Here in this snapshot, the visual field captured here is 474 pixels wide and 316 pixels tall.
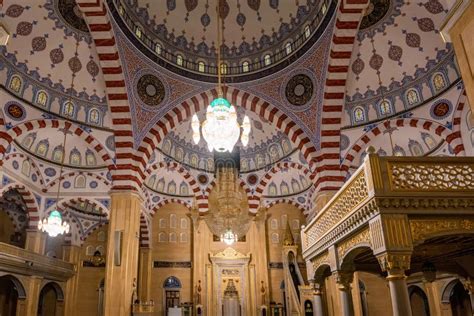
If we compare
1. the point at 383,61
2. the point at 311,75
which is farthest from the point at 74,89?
the point at 383,61

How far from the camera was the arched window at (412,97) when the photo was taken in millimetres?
10789

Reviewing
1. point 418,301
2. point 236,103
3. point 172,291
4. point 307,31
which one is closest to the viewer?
point 307,31

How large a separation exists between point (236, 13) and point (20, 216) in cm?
1071

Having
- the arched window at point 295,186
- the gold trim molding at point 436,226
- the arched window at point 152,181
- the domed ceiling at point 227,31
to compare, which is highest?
the domed ceiling at point 227,31

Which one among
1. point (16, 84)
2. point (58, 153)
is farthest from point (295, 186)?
point (16, 84)

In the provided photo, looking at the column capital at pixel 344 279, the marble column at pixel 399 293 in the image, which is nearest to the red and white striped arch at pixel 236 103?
the column capital at pixel 344 279

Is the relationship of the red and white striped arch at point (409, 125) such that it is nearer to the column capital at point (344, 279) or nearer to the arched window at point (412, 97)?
the arched window at point (412, 97)

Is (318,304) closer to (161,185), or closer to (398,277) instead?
(398,277)

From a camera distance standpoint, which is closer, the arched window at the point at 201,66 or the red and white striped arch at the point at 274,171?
the arched window at the point at 201,66

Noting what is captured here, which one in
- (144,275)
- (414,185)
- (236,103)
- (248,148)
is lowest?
(414,185)

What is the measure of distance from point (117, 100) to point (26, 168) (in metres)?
4.59

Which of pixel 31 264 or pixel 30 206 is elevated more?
pixel 30 206

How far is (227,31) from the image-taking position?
12594 millimetres

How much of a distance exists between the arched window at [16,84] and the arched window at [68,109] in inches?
51.8
